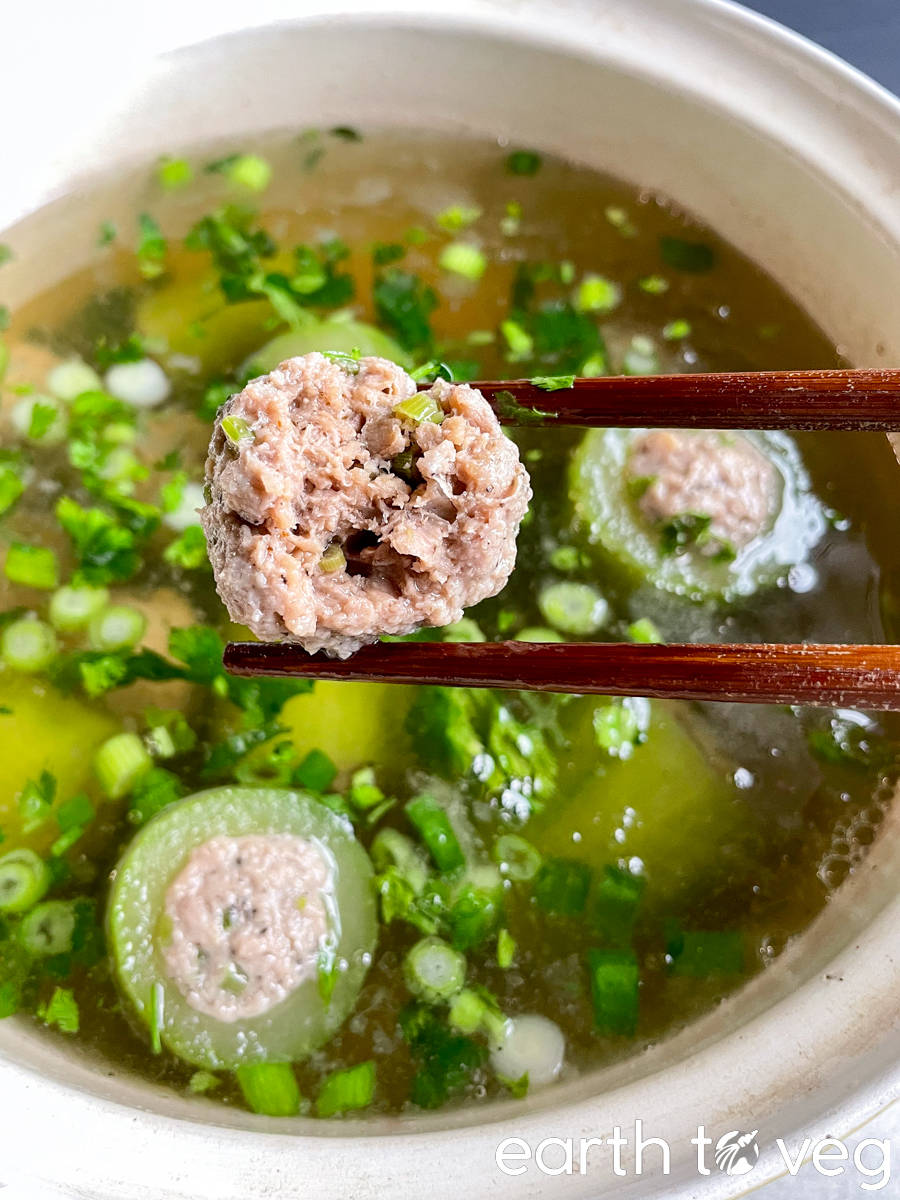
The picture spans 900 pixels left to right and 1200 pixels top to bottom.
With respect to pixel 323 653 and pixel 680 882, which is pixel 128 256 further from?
pixel 680 882

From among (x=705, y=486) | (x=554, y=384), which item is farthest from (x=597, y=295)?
(x=554, y=384)

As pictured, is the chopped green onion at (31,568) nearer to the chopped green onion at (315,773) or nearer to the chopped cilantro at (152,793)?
the chopped cilantro at (152,793)

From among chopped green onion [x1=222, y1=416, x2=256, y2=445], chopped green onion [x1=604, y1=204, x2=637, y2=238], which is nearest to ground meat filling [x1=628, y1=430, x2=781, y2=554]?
chopped green onion [x1=604, y1=204, x2=637, y2=238]

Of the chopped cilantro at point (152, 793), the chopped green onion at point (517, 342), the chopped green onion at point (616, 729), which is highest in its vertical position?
the chopped green onion at point (517, 342)

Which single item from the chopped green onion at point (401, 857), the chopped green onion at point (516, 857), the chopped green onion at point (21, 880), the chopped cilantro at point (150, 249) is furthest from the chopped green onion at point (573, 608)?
the chopped cilantro at point (150, 249)

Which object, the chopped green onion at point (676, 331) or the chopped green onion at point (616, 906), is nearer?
the chopped green onion at point (616, 906)

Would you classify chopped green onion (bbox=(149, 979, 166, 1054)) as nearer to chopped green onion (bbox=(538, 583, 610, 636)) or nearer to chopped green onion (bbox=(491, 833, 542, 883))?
chopped green onion (bbox=(491, 833, 542, 883))
